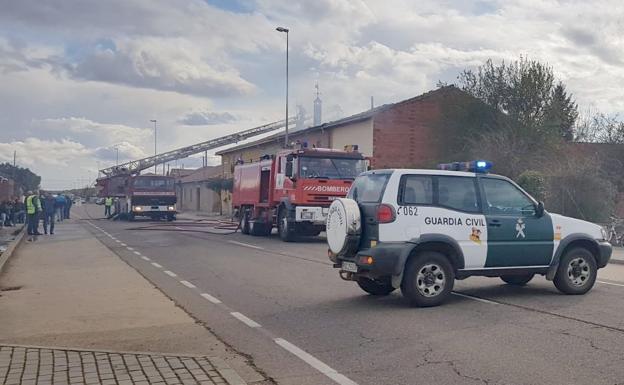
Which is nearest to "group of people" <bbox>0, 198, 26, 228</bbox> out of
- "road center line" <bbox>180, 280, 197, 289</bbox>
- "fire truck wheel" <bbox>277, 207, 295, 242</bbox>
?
"fire truck wheel" <bbox>277, 207, 295, 242</bbox>

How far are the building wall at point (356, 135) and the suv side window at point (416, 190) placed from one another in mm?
28112

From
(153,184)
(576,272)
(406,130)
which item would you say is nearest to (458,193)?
(576,272)

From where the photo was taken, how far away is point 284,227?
2236 centimetres

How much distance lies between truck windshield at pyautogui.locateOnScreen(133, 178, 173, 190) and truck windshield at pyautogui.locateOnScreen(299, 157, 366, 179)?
65.1 feet

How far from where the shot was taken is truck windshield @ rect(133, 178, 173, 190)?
39188 mm

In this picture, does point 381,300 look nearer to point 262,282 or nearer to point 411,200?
point 411,200

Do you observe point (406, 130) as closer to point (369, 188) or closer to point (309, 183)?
point (309, 183)

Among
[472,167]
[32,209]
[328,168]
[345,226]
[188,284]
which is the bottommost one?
[188,284]

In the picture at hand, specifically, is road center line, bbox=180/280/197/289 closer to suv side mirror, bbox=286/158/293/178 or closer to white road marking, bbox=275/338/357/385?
white road marking, bbox=275/338/357/385

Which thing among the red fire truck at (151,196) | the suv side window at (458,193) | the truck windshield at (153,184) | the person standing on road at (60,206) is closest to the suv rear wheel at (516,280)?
the suv side window at (458,193)

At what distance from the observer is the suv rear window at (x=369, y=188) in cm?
939

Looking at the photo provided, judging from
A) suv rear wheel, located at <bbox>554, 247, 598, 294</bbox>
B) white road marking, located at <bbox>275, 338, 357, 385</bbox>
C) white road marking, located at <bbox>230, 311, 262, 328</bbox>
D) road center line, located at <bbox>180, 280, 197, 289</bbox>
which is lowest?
white road marking, located at <bbox>275, 338, 357, 385</bbox>

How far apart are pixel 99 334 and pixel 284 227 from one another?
14.7 m

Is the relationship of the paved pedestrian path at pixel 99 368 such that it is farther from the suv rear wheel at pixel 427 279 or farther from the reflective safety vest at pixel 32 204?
the reflective safety vest at pixel 32 204
